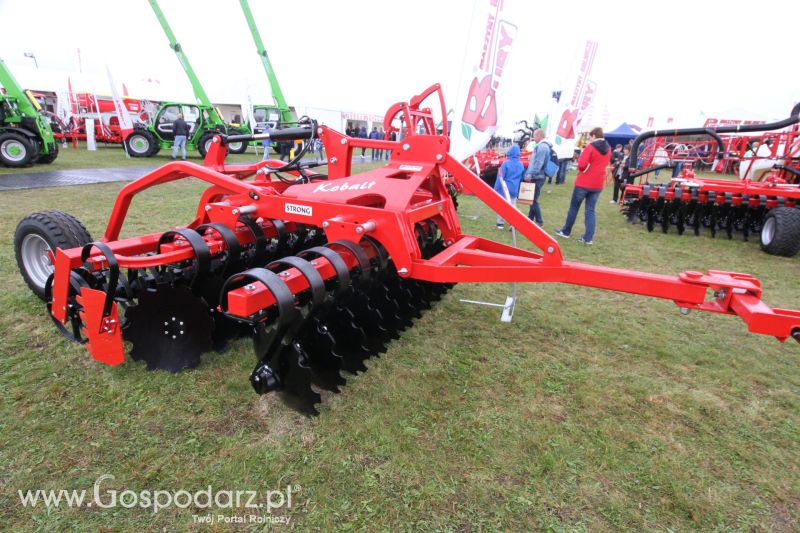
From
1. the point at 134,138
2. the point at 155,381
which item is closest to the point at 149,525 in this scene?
the point at 155,381

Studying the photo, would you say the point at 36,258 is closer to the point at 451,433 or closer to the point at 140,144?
the point at 451,433

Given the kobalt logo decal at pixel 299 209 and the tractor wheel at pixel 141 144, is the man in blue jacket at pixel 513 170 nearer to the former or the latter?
the kobalt logo decal at pixel 299 209

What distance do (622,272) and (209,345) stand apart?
251cm

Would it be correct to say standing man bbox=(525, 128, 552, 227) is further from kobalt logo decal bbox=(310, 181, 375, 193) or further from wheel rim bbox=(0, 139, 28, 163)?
wheel rim bbox=(0, 139, 28, 163)

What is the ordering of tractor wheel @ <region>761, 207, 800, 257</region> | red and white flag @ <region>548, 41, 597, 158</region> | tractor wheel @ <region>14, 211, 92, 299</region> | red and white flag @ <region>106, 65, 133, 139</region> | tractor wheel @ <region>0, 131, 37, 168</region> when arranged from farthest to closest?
red and white flag @ <region>106, 65, 133, 139</region>, red and white flag @ <region>548, 41, 597, 158</region>, tractor wheel @ <region>0, 131, 37, 168</region>, tractor wheel @ <region>761, 207, 800, 257</region>, tractor wheel @ <region>14, 211, 92, 299</region>

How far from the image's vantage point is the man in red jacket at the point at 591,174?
615 cm

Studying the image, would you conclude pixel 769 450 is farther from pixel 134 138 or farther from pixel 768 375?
pixel 134 138

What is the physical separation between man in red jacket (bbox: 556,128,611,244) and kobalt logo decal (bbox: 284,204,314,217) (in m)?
4.94

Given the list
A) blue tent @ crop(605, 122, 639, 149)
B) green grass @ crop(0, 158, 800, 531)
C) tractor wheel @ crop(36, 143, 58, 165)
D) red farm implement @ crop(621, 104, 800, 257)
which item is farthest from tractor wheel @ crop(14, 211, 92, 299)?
blue tent @ crop(605, 122, 639, 149)

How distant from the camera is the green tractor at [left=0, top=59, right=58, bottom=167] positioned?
32.9ft

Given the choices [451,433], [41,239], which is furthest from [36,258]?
[451,433]

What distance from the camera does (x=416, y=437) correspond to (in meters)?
2.27

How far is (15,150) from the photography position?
403 inches

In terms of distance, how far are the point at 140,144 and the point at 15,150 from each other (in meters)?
4.67
